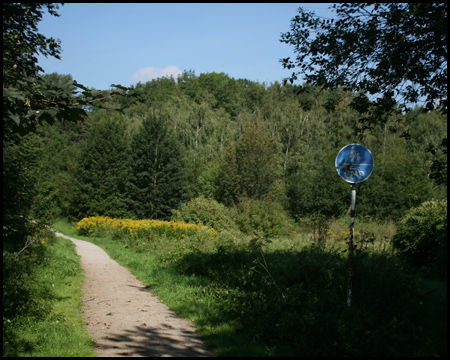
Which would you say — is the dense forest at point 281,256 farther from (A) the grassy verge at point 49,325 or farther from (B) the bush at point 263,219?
(B) the bush at point 263,219

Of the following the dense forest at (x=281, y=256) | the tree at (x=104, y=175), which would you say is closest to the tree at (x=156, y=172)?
the tree at (x=104, y=175)

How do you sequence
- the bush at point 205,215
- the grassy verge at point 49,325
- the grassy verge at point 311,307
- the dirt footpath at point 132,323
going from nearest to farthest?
the grassy verge at point 49,325, the grassy verge at point 311,307, the dirt footpath at point 132,323, the bush at point 205,215

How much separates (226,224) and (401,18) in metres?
22.9

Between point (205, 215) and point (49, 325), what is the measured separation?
71.9 ft

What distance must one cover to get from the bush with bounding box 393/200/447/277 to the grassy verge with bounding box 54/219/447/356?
2815mm

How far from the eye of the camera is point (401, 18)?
630 cm

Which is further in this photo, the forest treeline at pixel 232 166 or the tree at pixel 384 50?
the forest treeline at pixel 232 166

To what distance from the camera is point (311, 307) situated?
230 inches

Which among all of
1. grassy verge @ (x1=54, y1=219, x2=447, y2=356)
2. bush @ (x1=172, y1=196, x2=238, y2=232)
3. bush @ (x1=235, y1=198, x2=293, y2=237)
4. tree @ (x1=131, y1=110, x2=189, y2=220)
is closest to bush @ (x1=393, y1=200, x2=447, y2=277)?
grassy verge @ (x1=54, y1=219, x2=447, y2=356)

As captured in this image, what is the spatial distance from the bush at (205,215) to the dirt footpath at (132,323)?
17.5m

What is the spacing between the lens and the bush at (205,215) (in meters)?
27.5

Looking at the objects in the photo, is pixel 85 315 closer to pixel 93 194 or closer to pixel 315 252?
pixel 315 252

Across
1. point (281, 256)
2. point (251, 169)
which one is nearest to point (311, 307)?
point (281, 256)

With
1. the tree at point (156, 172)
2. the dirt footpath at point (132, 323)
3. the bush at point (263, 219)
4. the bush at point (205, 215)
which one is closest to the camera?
the dirt footpath at point (132, 323)
